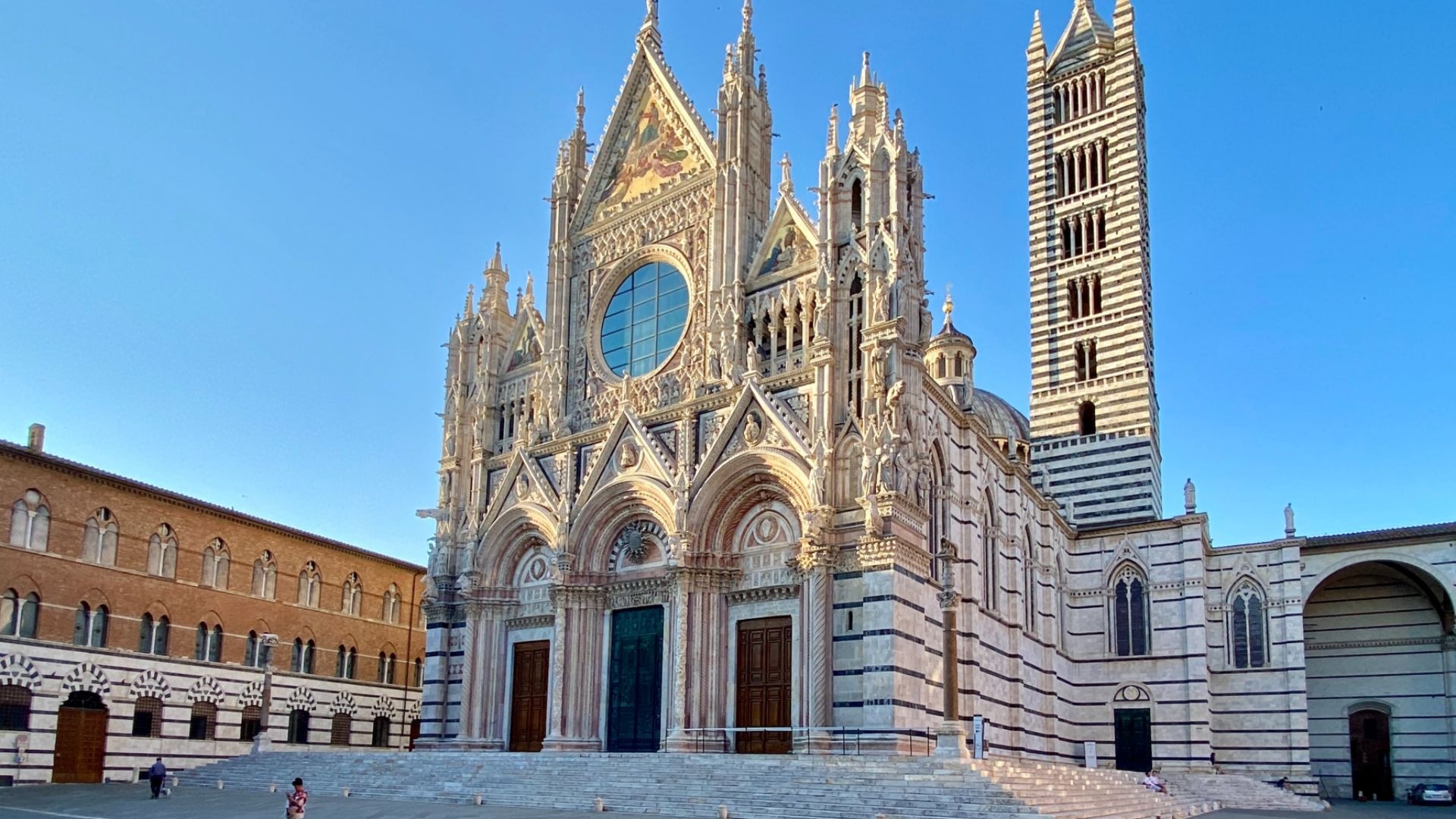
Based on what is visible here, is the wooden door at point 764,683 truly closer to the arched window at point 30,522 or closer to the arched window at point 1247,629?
the arched window at point 30,522

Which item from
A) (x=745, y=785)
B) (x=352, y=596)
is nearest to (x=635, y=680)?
(x=745, y=785)

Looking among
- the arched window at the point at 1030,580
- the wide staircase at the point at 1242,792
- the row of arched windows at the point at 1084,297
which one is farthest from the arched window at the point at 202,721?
the row of arched windows at the point at 1084,297

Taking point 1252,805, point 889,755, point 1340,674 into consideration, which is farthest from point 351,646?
point 1340,674

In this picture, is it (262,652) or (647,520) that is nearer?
(647,520)

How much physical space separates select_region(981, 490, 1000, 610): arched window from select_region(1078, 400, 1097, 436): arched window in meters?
11.9

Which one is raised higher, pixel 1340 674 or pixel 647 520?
pixel 647 520

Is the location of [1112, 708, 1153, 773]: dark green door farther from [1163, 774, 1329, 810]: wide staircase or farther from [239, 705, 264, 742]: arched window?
[239, 705, 264, 742]: arched window

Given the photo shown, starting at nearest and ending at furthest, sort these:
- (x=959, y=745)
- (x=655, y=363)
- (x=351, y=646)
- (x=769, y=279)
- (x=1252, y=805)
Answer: (x=959, y=745), (x=769, y=279), (x=655, y=363), (x=1252, y=805), (x=351, y=646)

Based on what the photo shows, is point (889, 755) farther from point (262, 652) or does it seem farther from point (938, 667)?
point (262, 652)

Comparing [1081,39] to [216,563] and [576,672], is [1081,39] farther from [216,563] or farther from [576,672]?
[216,563]

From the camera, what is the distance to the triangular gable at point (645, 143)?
3231 centimetres

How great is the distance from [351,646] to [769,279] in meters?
21.7

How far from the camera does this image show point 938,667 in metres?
26.9

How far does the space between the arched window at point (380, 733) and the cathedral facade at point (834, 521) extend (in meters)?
11.1
